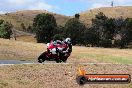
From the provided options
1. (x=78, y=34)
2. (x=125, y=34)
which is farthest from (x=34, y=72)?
(x=125, y=34)

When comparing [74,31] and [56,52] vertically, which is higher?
[56,52]

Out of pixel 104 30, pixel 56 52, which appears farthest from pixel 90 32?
pixel 56 52

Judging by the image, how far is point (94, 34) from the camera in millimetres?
136250

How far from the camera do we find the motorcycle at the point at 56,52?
30.1 m

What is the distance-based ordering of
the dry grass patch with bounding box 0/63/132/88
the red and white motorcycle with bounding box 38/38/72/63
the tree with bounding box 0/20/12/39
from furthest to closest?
the tree with bounding box 0/20/12/39 < the red and white motorcycle with bounding box 38/38/72/63 < the dry grass patch with bounding box 0/63/132/88

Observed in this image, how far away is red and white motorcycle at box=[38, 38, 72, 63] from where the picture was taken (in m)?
30.1

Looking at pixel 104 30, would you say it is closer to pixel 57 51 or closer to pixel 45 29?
pixel 45 29

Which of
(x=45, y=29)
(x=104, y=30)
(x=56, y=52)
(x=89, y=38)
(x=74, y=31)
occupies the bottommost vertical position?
(x=89, y=38)

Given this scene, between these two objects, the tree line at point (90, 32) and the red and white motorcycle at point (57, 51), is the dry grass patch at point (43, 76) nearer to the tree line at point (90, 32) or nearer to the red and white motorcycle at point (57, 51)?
the red and white motorcycle at point (57, 51)

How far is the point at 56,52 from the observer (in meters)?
30.4

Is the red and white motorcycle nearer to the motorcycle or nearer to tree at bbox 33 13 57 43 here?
the motorcycle

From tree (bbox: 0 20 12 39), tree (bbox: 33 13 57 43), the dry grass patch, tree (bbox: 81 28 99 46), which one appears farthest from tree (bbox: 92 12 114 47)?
the dry grass patch

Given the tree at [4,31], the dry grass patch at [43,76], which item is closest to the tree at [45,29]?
the tree at [4,31]

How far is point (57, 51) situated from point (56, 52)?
0.12 meters
